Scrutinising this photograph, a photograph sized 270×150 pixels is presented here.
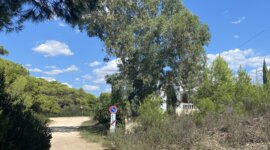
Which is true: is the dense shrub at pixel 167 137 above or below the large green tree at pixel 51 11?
below

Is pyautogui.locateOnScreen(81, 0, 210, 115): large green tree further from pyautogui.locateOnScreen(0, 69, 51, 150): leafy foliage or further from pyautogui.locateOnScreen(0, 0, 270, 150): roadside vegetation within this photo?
pyautogui.locateOnScreen(0, 69, 51, 150): leafy foliage

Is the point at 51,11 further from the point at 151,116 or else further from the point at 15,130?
the point at 151,116

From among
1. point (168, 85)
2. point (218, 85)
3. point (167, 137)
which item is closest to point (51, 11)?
point (167, 137)

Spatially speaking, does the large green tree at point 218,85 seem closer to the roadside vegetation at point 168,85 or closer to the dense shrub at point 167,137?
the roadside vegetation at point 168,85

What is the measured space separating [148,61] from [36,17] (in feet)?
56.7

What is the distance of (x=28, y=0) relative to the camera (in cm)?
820

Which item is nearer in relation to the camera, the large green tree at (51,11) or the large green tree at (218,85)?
the large green tree at (51,11)

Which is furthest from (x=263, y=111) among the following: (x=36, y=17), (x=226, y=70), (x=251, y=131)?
(x=36, y=17)

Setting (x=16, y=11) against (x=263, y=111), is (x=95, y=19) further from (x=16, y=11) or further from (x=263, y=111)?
(x=16, y=11)

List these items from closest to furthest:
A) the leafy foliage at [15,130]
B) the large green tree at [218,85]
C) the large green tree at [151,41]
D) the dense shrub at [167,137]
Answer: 1. the leafy foliage at [15,130]
2. the dense shrub at [167,137]
3. the large green tree at [218,85]
4. the large green tree at [151,41]

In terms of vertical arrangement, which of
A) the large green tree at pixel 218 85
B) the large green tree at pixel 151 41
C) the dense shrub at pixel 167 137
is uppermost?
the large green tree at pixel 151 41

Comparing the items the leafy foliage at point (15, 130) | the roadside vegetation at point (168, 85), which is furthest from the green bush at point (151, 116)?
the leafy foliage at point (15, 130)

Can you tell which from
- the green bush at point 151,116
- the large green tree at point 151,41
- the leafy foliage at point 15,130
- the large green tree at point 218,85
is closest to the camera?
the leafy foliage at point 15,130

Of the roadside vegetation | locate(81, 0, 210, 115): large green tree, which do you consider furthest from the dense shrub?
locate(81, 0, 210, 115): large green tree
